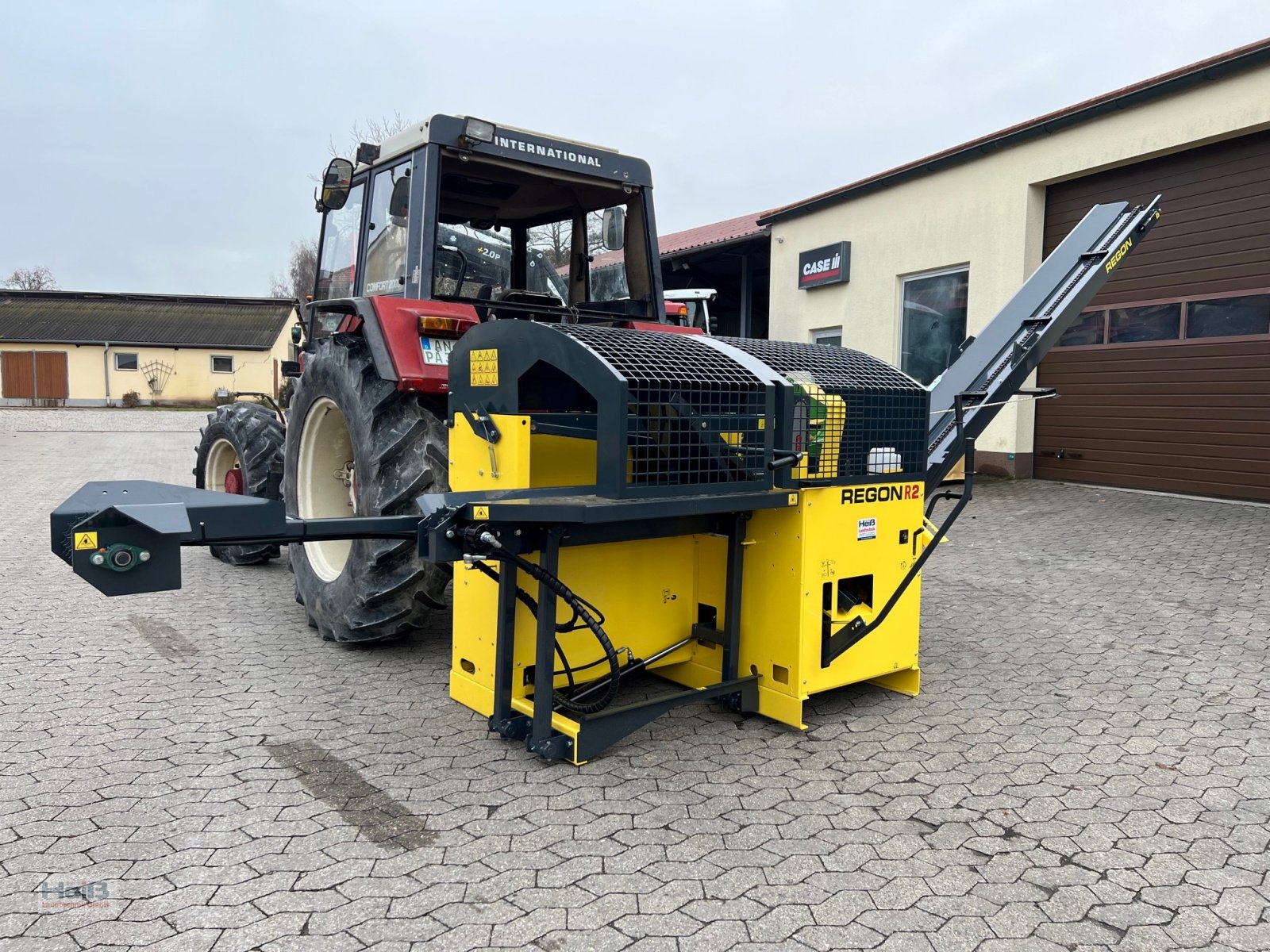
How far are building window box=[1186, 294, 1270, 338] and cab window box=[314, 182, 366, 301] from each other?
8.17 metres

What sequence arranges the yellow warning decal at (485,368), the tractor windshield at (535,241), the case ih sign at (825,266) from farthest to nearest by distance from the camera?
the case ih sign at (825,266) < the tractor windshield at (535,241) < the yellow warning decal at (485,368)

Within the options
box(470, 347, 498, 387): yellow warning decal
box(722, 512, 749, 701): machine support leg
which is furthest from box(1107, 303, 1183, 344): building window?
box(470, 347, 498, 387): yellow warning decal

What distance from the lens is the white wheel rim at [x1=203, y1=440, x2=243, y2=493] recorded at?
6831 mm

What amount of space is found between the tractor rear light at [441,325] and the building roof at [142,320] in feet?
109

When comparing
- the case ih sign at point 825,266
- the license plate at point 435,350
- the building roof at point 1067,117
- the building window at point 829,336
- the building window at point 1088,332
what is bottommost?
the license plate at point 435,350

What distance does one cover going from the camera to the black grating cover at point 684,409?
298 cm

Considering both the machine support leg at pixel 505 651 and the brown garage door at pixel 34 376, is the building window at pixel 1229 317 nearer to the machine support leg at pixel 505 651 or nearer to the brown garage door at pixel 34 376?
the machine support leg at pixel 505 651

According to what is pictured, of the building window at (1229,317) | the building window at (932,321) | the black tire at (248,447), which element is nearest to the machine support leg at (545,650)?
the black tire at (248,447)

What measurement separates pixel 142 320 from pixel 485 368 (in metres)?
36.9

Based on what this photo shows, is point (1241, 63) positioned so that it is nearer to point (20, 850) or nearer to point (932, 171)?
point (932, 171)

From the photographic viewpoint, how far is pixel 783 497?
3350mm

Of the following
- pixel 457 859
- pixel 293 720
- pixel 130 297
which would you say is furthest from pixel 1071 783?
pixel 130 297

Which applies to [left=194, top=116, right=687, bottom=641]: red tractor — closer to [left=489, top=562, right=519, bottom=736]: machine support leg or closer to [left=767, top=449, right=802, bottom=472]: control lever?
[left=489, top=562, right=519, bottom=736]: machine support leg
